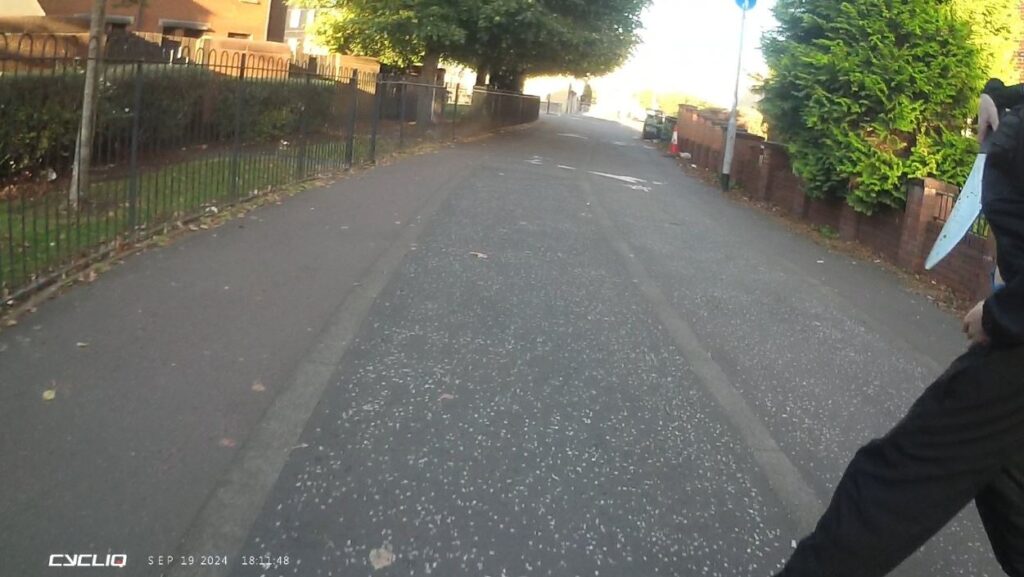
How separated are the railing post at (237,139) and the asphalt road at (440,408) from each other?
2.98ft

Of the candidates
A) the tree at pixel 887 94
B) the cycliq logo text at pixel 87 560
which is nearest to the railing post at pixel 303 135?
the tree at pixel 887 94

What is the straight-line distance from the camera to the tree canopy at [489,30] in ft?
77.9

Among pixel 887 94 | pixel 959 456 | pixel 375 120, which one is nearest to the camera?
pixel 959 456

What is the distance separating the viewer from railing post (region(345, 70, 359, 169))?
14805mm

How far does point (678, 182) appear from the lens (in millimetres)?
21219

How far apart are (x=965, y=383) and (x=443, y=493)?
7.10ft

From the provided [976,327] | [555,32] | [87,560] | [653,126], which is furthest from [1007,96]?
[653,126]

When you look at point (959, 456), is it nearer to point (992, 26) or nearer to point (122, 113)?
point (122, 113)

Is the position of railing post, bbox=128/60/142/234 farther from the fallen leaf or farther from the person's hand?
the person's hand

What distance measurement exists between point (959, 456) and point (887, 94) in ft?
34.9

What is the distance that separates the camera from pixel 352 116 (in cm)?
1505

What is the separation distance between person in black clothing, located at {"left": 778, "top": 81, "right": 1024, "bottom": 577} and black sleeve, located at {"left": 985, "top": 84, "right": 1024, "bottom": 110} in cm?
33

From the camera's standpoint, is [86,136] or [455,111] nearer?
[86,136]

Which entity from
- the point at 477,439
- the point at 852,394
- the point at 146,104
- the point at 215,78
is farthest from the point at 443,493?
the point at 215,78
